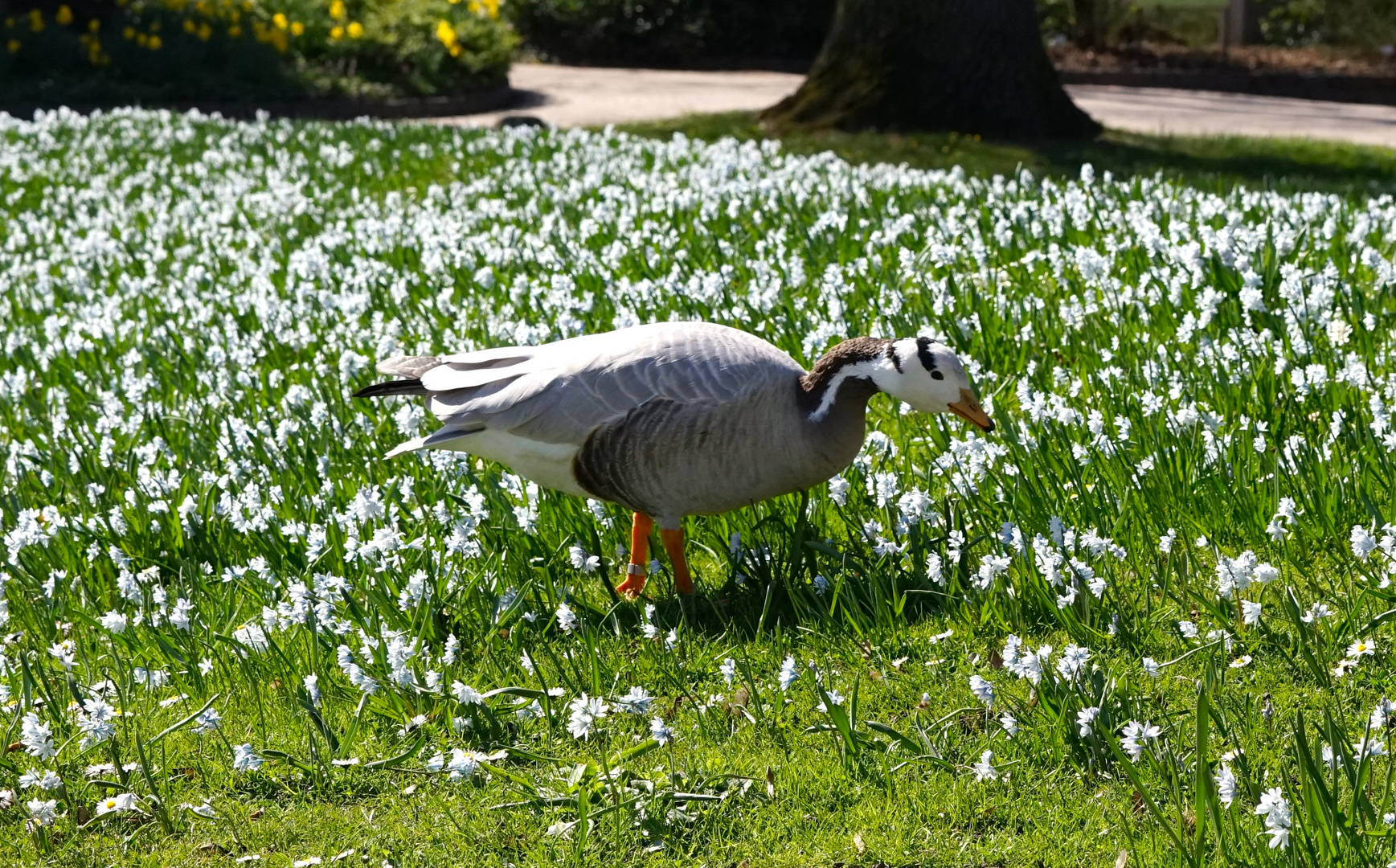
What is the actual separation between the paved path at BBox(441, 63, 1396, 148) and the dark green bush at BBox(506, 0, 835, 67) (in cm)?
164

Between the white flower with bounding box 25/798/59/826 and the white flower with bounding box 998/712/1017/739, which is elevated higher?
the white flower with bounding box 998/712/1017/739

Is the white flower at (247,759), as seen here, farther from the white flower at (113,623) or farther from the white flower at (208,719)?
the white flower at (113,623)

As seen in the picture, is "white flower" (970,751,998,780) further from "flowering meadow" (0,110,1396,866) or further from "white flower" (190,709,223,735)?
"white flower" (190,709,223,735)

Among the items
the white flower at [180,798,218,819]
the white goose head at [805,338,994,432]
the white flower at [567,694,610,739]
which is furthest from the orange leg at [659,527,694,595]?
the white flower at [180,798,218,819]

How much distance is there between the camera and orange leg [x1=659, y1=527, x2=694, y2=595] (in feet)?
12.9

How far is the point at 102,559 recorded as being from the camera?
4.71 metres

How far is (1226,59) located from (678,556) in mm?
22592

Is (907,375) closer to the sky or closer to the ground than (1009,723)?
closer to the sky

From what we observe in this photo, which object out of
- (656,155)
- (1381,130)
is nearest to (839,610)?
(656,155)

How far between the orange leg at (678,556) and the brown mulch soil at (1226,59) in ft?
69.2

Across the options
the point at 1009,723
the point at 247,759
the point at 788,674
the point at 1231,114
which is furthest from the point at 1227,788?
the point at 1231,114

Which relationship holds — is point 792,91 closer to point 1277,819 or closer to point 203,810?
point 203,810

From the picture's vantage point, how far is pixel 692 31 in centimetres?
2756

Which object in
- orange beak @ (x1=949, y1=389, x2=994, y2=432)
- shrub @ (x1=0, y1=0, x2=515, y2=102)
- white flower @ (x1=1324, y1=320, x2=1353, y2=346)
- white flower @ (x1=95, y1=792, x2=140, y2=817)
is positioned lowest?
white flower @ (x1=95, y1=792, x2=140, y2=817)
